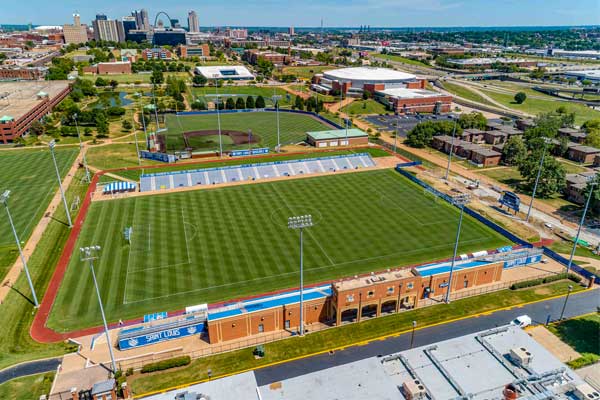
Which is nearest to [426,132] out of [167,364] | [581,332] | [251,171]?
[251,171]

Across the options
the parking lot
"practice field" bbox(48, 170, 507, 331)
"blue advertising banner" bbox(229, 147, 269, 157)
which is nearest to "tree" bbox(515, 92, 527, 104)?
the parking lot

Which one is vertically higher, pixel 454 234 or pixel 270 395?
pixel 270 395

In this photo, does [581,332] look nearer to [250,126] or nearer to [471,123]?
[471,123]

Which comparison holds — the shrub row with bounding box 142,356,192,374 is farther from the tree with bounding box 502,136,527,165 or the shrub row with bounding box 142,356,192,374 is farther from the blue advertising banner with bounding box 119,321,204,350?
the tree with bounding box 502,136,527,165

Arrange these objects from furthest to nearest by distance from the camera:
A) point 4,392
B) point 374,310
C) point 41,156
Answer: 1. point 41,156
2. point 374,310
3. point 4,392

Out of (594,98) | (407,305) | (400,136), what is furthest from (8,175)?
(594,98)

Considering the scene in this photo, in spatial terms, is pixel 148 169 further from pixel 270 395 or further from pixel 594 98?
pixel 594 98
